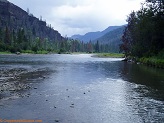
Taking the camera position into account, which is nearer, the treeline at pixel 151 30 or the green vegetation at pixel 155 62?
the green vegetation at pixel 155 62

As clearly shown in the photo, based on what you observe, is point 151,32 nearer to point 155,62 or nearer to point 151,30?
point 151,30

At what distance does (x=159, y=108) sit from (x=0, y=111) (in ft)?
39.1

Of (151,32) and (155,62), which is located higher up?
(151,32)

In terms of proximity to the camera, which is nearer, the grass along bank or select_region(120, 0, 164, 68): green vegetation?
the grass along bank

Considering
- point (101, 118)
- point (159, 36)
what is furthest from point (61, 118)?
point (159, 36)

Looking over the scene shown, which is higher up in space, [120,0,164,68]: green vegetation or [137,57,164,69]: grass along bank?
[120,0,164,68]: green vegetation

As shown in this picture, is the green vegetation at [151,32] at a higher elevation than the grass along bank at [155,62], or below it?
higher

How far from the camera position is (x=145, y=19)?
73.6 meters

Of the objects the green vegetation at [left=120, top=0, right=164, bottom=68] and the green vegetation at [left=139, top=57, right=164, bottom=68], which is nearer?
the green vegetation at [left=139, top=57, right=164, bottom=68]

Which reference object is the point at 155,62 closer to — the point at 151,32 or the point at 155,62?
the point at 155,62

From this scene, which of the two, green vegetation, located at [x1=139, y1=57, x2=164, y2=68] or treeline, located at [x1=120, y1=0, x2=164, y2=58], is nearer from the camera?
green vegetation, located at [x1=139, y1=57, x2=164, y2=68]

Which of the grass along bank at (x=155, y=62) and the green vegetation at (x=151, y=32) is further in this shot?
the green vegetation at (x=151, y=32)

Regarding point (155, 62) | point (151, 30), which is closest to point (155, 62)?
point (155, 62)

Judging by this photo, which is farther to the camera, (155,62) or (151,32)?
(151,32)
